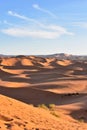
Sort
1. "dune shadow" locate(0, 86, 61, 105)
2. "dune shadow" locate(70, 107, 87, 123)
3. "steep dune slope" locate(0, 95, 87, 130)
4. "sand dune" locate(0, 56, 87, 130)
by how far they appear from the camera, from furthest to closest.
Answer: "dune shadow" locate(0, 86, 61, 105) → "dune shadow" locate(70, 107, 87, 123) → "sand dune" locate(0, 56, 87, 130) → "steep dune slope" locate(0, 95, 87, 130)

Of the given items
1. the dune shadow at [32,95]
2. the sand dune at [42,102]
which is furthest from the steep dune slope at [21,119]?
the dune shadow at [32,95]

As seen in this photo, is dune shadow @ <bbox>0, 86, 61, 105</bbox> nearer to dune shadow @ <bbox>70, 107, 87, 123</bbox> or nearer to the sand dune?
the sand dune

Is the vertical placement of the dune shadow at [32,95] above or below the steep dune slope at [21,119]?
above

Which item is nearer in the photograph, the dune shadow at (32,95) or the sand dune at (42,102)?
the sand dune at (42,102)

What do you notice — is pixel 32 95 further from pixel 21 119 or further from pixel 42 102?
pixel 21 119

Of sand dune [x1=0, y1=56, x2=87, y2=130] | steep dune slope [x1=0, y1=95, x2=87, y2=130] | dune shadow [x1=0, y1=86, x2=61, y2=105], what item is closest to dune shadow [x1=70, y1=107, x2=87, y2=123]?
sand dune [x1=0, y1=56, x2=87, y2=130]

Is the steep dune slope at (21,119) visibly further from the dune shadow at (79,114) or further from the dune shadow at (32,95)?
the dune shadow at (32,95)

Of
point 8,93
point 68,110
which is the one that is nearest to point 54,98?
point 8,93

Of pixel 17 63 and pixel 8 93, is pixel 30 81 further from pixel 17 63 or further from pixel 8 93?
pixel 17 63

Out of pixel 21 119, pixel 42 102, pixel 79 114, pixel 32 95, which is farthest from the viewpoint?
pixel 32 95

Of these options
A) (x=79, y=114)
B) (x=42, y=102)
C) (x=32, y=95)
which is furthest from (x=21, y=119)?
(x=32, y=95)

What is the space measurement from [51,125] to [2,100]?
2.76m

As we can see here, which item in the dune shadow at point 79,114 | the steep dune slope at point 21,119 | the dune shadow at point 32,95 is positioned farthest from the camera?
the dune shadow at point 32,95

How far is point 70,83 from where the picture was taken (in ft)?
120
